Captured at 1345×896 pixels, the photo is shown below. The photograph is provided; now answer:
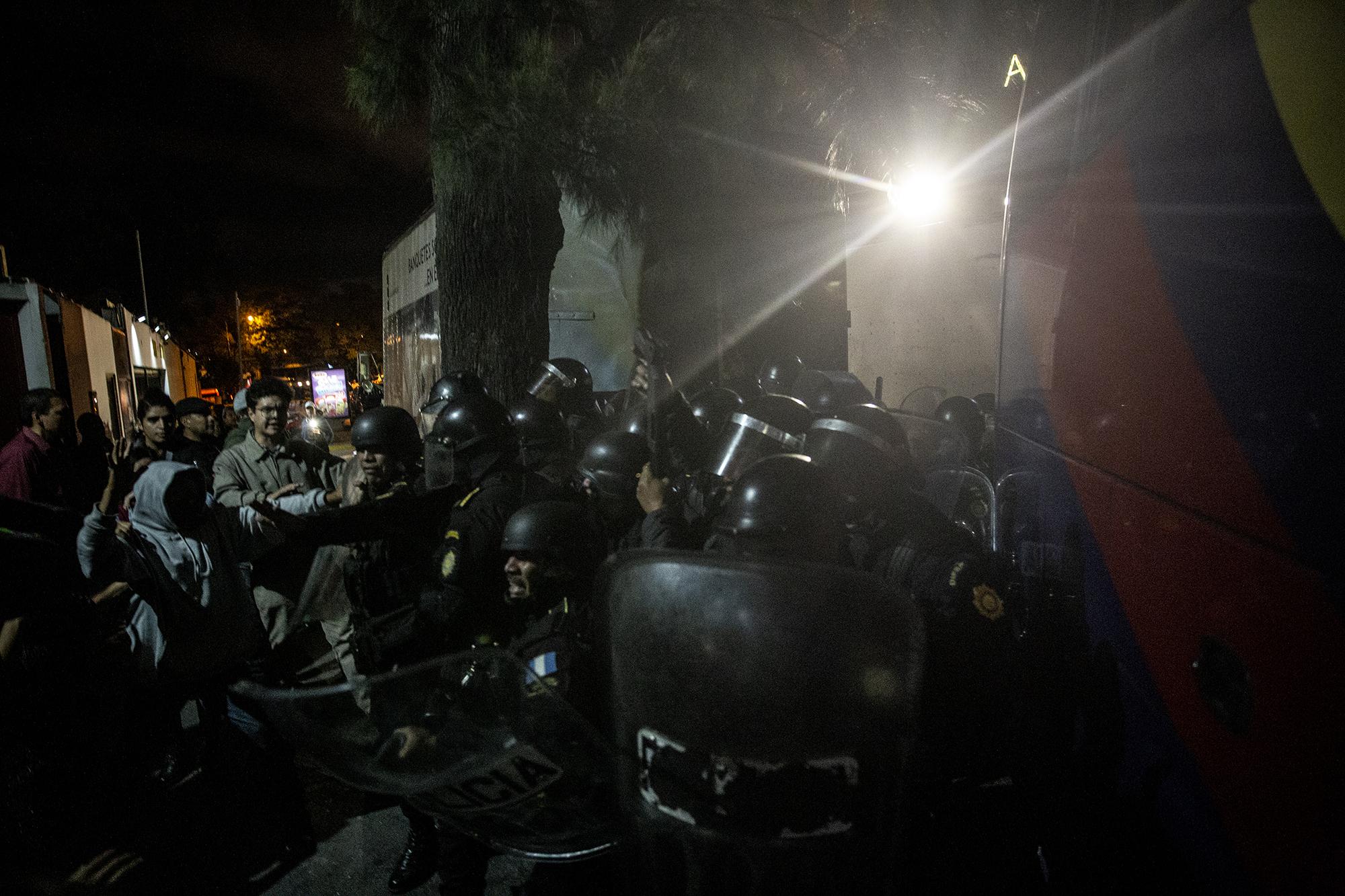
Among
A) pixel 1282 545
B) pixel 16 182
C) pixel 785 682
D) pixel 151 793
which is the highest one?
pixel 16 182

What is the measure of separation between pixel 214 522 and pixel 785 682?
328 cm

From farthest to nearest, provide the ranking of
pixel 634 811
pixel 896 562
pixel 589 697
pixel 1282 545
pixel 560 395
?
1. pixel 560 395
2. pixel 896 562
3. pixel 589 697
4. pixel 634 811
5. pixel 1282 545

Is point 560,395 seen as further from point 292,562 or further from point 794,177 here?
point 794,177

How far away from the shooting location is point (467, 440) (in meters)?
4.06

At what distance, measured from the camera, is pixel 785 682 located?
1405mm

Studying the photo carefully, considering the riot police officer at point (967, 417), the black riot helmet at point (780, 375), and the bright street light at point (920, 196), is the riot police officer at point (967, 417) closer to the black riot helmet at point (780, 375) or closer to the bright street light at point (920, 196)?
the black riot helmet at point (780, 375)

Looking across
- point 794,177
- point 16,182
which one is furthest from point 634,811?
point 16,182

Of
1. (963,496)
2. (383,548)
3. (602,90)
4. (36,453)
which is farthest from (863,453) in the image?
(36,453)

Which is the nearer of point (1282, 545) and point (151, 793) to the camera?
point (1282, 545)

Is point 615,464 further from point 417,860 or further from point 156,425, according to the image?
point 156,425

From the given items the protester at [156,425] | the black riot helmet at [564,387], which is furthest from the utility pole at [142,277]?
the protester at [156,425]

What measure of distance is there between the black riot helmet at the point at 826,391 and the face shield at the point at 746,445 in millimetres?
2183

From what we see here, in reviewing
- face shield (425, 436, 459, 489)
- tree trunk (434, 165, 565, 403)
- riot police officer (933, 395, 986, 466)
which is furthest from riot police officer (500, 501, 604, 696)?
riot police officer (933, 395, 986, 466)

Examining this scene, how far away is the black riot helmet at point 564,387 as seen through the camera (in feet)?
21.7
